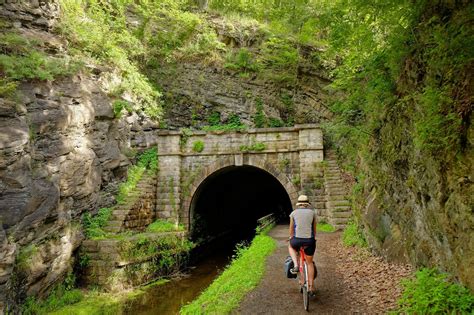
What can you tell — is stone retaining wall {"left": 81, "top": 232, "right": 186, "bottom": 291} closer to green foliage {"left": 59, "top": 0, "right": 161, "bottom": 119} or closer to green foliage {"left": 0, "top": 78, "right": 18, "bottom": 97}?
green foliage {"left": 0, "top": 78, "right": 18, "bottom": 97}

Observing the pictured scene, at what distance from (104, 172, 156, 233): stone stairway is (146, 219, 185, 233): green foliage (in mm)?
238

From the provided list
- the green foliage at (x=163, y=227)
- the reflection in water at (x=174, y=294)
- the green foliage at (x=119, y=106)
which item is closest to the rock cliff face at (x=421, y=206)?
the reflection in water at (x=174, y=294)

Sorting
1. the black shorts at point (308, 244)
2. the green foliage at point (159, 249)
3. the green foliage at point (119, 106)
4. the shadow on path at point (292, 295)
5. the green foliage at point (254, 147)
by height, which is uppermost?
the green foliage at point (119, 106)

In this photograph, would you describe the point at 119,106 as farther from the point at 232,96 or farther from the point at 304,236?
the point at 304,236

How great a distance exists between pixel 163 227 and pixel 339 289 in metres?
8.52

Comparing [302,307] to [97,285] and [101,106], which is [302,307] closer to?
[97,285]

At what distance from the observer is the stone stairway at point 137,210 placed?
11195 millimetres

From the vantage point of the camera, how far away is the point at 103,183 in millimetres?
11547

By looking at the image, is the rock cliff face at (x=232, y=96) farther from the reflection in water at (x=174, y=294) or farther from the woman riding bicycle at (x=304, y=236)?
the woman riding bicycle at (x=304, y=236)

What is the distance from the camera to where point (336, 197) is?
40.4ft

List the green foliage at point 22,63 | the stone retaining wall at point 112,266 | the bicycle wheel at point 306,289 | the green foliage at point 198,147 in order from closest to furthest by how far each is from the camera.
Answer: the bicycle wheel at point 306,289 → the green foliage at point 22,63 → the stone retaining wall at point 112,266 → the green foliage at point 198,147

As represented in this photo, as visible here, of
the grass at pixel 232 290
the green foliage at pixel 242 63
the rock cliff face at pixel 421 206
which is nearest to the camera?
the rock cliff face at pixel 421 206

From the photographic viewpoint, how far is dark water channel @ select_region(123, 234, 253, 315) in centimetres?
834

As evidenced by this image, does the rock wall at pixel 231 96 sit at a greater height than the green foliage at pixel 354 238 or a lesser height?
greater
